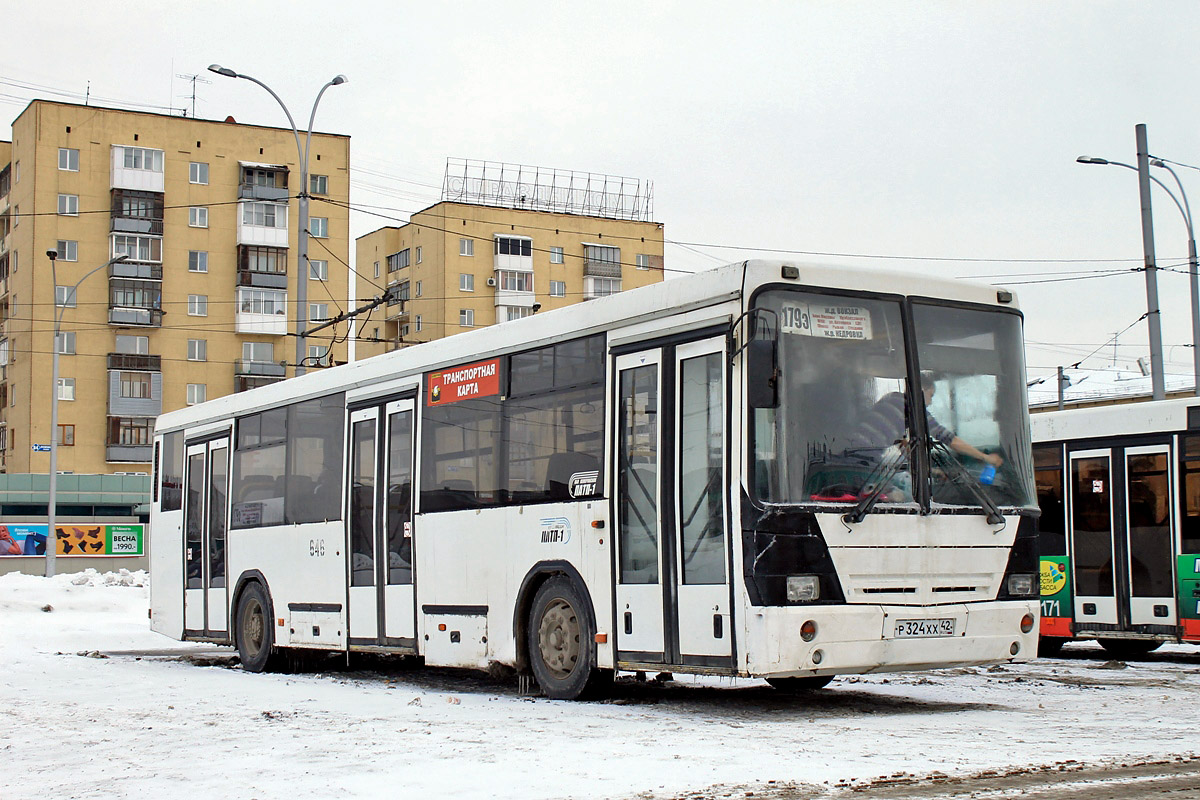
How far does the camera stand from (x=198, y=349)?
236ft

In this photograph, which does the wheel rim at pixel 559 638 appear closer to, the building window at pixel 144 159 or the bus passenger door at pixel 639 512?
the bus passenger door at pixel 639 512

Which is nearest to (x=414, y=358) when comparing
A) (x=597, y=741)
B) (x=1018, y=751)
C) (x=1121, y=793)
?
(x=597, y=741)

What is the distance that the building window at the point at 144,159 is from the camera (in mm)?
70125

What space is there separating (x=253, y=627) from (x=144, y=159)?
57.0 metres

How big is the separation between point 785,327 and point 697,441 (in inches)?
40.8

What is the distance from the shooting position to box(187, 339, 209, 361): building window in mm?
71875

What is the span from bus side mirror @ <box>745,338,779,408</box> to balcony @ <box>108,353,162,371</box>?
64.1 meters

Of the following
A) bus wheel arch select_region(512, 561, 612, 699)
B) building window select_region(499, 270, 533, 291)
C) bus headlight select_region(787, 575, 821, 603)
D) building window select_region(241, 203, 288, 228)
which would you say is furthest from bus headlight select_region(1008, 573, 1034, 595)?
building window select_region(499, 270, 533, 291)

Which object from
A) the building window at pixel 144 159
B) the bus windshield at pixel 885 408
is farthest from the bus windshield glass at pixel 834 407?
the building window at pixel 144 159

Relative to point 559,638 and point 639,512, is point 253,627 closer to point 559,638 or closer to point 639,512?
point 559,638

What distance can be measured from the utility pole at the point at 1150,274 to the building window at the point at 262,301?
52.5m

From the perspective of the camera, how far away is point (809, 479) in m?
10.2

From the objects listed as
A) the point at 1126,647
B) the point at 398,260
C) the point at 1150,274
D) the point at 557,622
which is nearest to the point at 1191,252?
the point at 1150,274

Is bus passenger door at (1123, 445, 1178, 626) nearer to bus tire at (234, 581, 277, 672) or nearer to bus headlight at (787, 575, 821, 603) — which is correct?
bus headlight at (787, 575, 821, 603)
